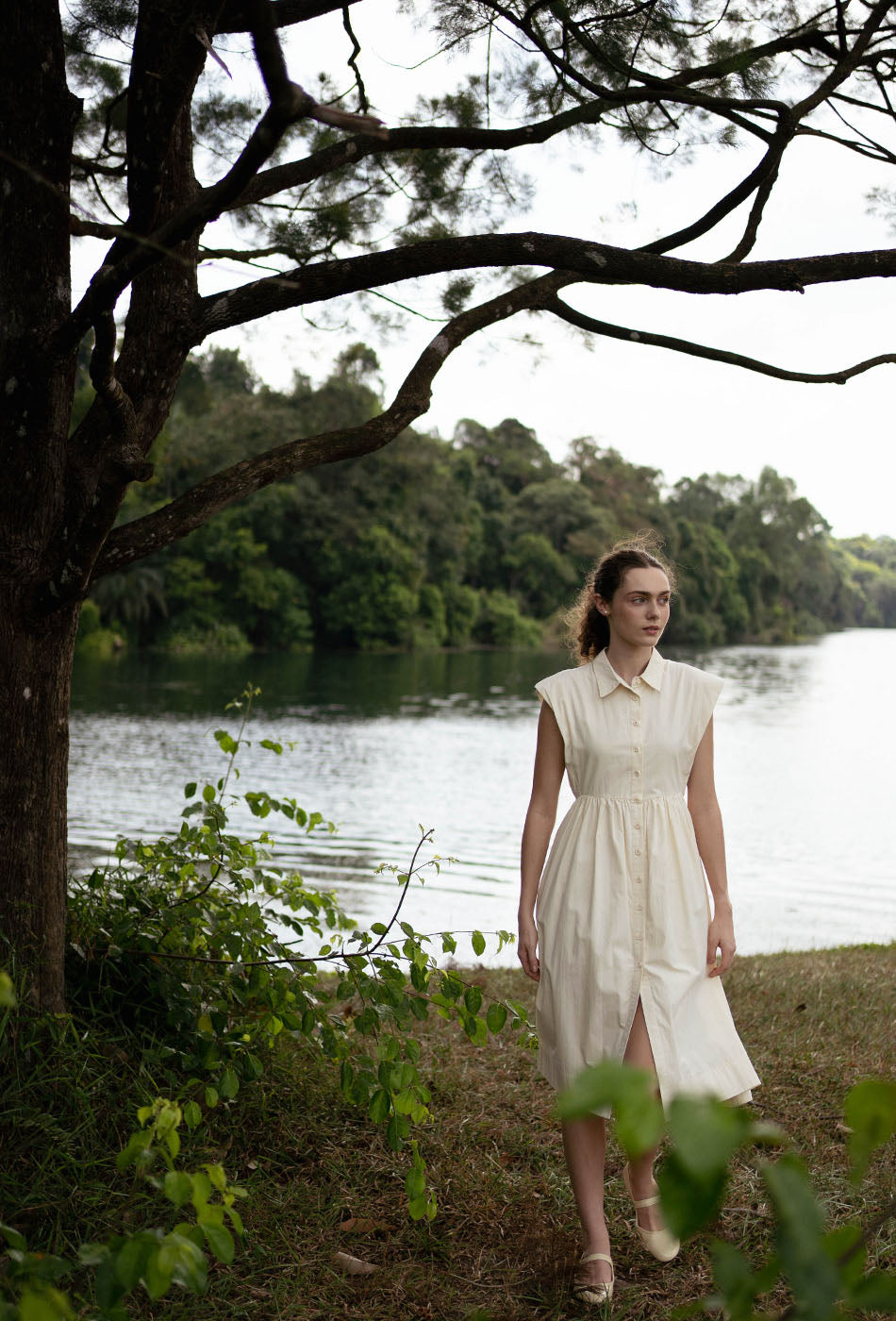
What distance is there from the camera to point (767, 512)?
7988 centimetres

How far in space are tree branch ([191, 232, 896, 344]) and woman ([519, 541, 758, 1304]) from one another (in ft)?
2.46

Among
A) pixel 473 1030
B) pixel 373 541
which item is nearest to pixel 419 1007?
pixel 473 1030

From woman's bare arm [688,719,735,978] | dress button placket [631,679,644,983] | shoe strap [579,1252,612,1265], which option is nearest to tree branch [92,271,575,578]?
dress button placket [631,679,644,983]

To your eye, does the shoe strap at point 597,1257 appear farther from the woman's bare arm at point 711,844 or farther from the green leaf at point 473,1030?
the woman's bare arm at point 711,844

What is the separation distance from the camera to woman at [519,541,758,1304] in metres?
2.64

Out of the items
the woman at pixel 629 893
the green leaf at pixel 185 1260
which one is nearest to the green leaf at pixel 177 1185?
the green leaf at pixel 185 1260

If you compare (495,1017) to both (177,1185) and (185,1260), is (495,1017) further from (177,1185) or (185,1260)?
(185,1260)

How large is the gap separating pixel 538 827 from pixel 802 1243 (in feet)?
7.45

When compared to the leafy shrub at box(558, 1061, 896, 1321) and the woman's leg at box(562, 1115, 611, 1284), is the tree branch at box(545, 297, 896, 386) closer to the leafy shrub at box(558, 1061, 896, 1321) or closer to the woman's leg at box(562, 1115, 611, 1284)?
the woman's leg at box(562, 1115, 611, 1284)

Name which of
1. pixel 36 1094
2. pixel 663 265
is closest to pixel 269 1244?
pixel 36 1094

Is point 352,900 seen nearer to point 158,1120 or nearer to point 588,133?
point 588,133

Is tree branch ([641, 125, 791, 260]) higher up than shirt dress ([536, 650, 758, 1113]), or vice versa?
tree branch ([641, 125, 791, 260])

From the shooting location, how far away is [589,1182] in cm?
265

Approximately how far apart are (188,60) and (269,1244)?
8.60 feet
